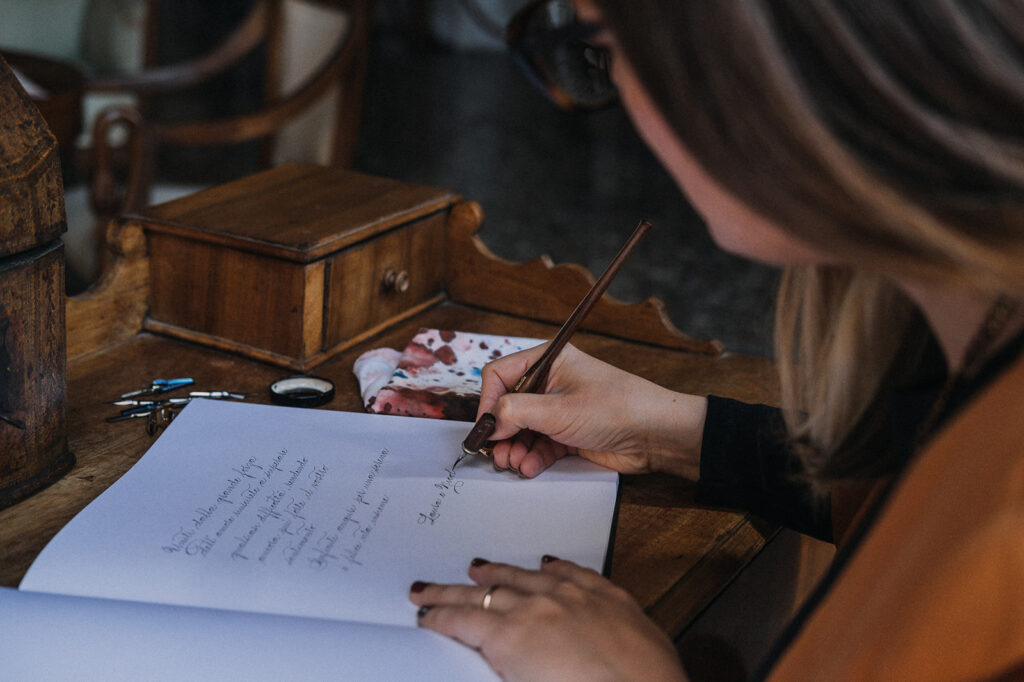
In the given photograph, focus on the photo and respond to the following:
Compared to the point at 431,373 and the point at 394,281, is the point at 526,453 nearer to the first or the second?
the point at 431,373

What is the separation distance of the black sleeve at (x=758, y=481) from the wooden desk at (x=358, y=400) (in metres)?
0.02

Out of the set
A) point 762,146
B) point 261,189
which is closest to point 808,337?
point 762,146

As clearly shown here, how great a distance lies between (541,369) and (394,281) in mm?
403

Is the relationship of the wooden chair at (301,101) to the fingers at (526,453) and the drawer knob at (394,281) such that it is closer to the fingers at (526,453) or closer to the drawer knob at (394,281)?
the drawer knob at (394,281)

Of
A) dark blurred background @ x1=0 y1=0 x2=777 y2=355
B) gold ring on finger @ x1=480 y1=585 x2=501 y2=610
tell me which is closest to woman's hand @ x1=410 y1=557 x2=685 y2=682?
gold ring on finger @ x1=480 y1=585 x2=501 y2=610

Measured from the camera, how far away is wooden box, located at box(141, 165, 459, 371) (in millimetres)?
1232

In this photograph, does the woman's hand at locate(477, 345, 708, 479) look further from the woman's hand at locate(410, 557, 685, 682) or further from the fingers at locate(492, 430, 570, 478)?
the woman's hand at locate(410, 557, 685, 682)

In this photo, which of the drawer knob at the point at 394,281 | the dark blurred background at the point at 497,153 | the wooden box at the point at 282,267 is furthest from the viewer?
the dark blurred background at the point at 497,153

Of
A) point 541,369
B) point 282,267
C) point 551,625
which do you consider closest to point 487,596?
point 551,625

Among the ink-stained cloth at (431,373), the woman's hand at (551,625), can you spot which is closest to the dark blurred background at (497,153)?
the ink-stained cloth at (431,373)

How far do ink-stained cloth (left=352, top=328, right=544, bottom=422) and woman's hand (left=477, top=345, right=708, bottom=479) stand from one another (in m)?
0.08

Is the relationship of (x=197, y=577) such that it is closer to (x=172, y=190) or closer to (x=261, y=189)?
(x=261, y=189)

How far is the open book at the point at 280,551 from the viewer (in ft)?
2.42

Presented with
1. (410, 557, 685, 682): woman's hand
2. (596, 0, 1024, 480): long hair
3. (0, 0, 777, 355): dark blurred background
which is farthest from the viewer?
(0, 0, 777, 355): dark blurred background
